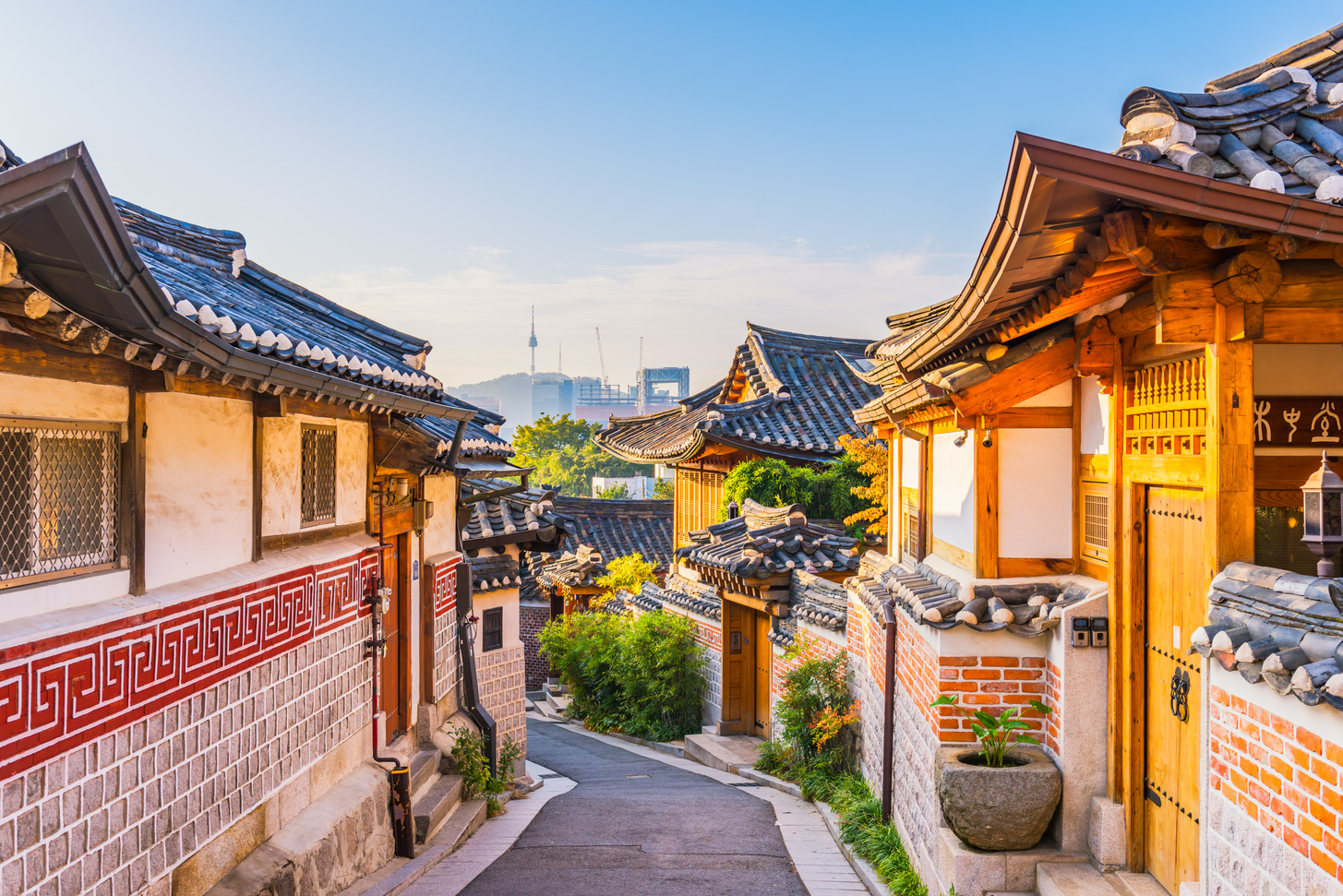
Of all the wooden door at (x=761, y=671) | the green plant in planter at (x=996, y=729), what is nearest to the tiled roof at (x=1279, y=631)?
the green plant in planter at (x=996, y=729)

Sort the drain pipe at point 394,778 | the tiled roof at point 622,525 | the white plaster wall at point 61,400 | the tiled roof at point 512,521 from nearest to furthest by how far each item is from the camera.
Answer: the white plaster wall at point 61,400, the drain pipe at point 394,778, the tiled roof at point 512,521, the tiled roof at point 622,525

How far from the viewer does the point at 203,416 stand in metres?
5.88

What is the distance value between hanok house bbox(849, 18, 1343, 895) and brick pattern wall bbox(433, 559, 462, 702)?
267 inches

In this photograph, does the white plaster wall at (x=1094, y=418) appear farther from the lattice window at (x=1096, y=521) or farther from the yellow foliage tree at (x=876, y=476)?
the yellow foliage tree at (x=876, y=476)

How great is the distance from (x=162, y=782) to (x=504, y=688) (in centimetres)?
→ 1094

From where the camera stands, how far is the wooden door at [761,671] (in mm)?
15617

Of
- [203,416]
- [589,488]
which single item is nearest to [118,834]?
[203,416]

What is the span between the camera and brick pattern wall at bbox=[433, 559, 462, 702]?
1220 cm

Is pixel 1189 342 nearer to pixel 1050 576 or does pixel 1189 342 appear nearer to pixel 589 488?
pixel 1050 576

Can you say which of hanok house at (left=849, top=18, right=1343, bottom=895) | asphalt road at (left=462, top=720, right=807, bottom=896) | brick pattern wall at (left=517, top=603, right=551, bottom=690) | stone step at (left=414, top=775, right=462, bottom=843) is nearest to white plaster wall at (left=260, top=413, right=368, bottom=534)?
stone step at (left=414, top=775, right=462, bottom=843)

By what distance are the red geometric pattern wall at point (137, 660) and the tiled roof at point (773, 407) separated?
45.0ft

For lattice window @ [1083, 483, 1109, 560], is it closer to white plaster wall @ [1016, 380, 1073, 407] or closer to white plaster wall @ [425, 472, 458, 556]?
white plaster wall @ [1016, 380, 1073, 407]

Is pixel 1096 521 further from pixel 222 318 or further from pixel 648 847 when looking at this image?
pixel 648 847

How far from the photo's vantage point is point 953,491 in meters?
7.95
